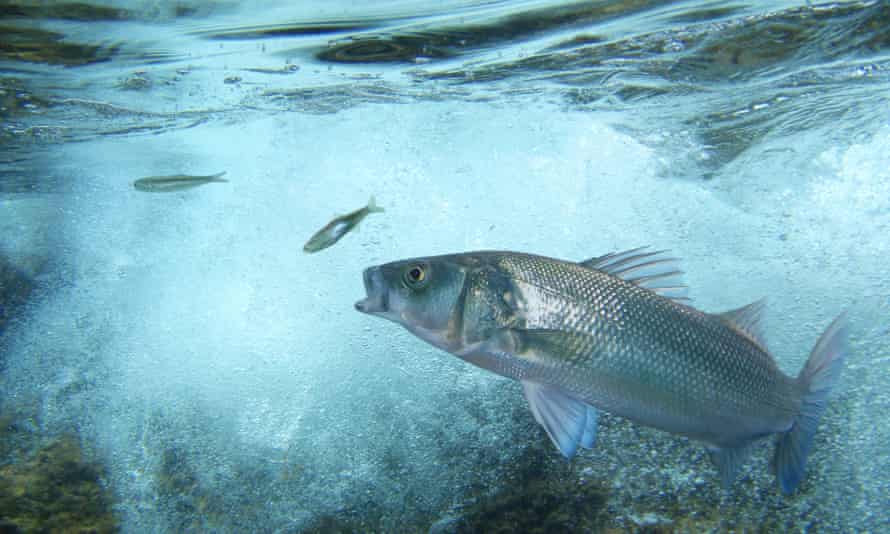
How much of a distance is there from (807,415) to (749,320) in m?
0.57

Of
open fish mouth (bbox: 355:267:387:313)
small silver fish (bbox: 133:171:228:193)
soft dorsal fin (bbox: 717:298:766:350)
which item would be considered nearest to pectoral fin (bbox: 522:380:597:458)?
open fish mouth (bbox: 355:267:387:313)

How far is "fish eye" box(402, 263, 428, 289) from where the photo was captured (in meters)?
2.46

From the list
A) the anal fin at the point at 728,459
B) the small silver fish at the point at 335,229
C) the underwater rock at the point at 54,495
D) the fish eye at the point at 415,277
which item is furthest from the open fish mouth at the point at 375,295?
the underwater rock at the point at 54,495

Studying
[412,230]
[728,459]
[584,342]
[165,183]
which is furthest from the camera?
[412,230]

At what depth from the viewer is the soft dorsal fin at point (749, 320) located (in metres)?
2.68

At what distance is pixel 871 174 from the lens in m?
10.6

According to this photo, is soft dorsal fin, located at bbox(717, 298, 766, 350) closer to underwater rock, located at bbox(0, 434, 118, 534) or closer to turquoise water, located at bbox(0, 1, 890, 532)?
turquoise water, located at bbox(0, 1, 890, 532)

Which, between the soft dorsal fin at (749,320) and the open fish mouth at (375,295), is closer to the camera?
the open fish mouth at (375,295)

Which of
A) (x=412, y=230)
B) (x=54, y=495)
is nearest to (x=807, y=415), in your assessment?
(x=54, y=495)

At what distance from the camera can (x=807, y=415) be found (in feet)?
8.86

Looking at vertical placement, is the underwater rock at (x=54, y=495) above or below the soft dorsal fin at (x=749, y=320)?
below

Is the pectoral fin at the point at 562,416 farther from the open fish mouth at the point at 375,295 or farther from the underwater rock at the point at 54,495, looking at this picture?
the underwater rock at the point at 54,495

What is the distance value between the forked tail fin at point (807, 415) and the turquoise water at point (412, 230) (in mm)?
1000

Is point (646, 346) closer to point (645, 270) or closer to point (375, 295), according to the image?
point (645, 270)
